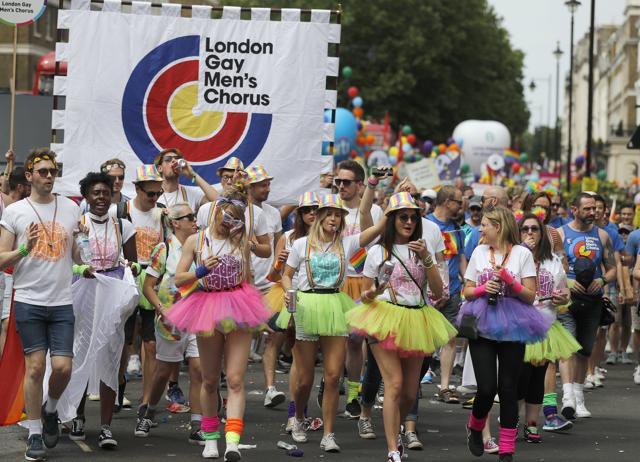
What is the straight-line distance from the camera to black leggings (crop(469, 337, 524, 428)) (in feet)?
29.8

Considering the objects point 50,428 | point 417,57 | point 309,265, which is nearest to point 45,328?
point 50,428

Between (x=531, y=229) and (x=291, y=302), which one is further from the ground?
(x=531, y=229)

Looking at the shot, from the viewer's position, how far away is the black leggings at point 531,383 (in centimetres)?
992

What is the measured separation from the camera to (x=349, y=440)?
10211mm

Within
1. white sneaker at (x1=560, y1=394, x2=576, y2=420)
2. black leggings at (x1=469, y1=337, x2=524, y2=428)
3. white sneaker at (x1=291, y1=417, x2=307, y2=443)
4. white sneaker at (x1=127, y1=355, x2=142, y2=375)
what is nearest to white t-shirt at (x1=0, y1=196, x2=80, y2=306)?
white sneaker at (x1=291, y1=417, x2=307, y2=443)

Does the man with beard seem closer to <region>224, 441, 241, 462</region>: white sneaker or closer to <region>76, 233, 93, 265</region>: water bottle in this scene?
<region>224, 441, 241, 462</region>: white sneaker

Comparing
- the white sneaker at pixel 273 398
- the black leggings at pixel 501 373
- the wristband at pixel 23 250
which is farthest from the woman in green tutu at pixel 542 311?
the wristband at pixel 23 250

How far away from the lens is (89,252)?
9453 millimetres

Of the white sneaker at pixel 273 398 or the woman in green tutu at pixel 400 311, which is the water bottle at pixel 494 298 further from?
the white sneaker at pixel 273 398

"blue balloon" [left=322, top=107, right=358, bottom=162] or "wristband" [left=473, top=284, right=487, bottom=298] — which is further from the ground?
"blue balloon" [left=322, top=107, right=358, bottom=162]

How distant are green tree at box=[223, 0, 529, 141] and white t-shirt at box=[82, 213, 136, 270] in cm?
5247

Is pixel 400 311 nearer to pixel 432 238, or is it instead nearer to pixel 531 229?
pixel 432 238

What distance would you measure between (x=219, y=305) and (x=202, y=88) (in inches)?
157

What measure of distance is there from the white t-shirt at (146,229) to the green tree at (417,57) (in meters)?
51.5
